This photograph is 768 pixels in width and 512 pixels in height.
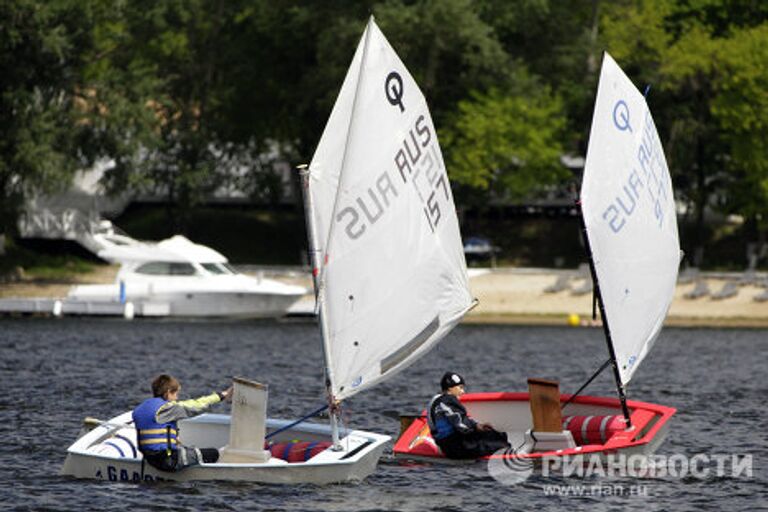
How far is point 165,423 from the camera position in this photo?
26562 mm

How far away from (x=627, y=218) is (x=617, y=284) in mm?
1217

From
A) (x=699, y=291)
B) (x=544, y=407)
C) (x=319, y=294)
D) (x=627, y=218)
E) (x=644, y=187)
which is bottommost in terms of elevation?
(x=544, y=407)

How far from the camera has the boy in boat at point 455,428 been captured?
28938 mm

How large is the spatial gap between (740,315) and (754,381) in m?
23.8

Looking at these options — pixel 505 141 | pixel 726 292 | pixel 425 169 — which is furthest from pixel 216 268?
pixel 425 169

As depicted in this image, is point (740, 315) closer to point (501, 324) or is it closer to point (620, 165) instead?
point (501, 324)

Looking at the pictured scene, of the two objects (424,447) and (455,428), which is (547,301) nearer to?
(424,447)

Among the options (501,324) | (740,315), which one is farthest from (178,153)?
(740,315)

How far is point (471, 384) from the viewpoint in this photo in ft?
157

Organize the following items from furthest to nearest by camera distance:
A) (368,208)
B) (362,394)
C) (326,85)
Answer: (326,85)
(362,394)
(368,208)

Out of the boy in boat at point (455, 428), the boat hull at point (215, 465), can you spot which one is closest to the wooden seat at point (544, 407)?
the boy in boat at point (455, 428)

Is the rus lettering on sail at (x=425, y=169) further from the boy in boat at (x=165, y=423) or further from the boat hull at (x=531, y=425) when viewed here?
the boy in boat at (x=165, y=423)

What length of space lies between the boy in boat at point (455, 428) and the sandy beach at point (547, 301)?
44.4 m

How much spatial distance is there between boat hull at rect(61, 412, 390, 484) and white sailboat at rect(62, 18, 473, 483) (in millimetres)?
21
